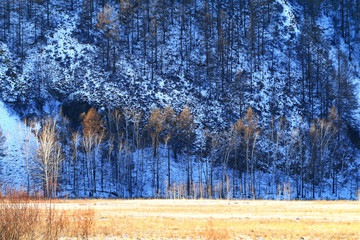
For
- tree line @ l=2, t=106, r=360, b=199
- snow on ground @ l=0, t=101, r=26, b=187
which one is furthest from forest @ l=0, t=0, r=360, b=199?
snow on ground @ l=0, t=101, r=26, b=187

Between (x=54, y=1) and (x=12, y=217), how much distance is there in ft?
309

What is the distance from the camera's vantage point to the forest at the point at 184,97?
57469 mm

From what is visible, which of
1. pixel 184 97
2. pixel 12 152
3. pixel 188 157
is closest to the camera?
pixel 12 152

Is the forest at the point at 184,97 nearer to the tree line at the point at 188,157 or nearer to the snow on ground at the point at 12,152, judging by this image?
the tree line at the point at 188,157

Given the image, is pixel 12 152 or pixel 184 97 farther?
pixel 184 97

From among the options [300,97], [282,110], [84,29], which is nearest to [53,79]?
[84,29]

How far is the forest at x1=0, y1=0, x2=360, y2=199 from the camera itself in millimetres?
57469

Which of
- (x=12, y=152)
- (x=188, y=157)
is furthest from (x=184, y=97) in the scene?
(x=12, y=152)

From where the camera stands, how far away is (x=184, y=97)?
72875mm

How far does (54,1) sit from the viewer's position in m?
A: 92.4

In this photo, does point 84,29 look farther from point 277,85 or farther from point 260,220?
point 260,220

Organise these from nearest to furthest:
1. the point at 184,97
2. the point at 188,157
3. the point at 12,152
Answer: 1. the point at 12,152
2. the point at 188,157
3. the point at 184,97

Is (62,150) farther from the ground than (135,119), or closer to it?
closer to it

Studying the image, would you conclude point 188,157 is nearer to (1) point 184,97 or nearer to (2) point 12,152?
(1) point 184,97
